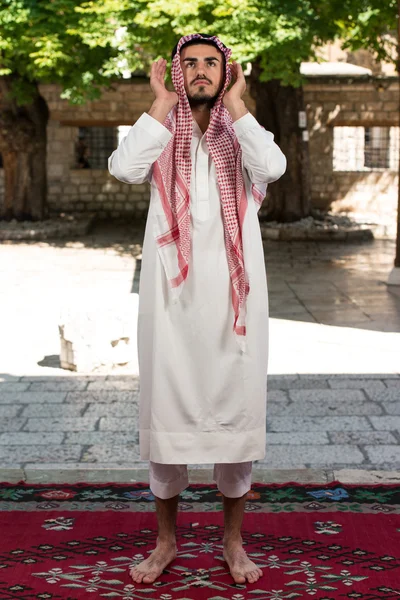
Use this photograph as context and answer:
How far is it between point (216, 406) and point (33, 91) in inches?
730

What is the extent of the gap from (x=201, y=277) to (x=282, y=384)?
3761 millimetres

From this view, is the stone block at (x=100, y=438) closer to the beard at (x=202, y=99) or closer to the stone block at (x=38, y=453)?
the stone block at (x=38, y=453)

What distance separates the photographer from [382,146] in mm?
28719

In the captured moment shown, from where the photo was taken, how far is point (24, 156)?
22.2m

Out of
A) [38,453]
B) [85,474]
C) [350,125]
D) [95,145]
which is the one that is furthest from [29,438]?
[95,145]

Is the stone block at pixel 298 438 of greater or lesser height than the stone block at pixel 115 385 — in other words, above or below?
above

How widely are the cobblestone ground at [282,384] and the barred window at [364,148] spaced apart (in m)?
12.2

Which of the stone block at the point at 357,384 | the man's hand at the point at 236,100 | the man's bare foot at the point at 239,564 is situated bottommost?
the stone block at the point at 357,384

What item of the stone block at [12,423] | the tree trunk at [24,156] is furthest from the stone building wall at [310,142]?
the stone block at [12,423]

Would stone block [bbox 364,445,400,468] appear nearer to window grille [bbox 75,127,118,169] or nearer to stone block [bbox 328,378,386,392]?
stone block [bbox 328,378,386,392]

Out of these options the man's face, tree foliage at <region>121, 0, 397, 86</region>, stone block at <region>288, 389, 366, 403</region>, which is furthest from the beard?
tree foliage at <region>121, 0, 397, 86</region>

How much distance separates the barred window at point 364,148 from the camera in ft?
86.9

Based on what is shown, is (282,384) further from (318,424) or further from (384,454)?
(384,454)

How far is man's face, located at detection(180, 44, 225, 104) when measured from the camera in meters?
3.80
